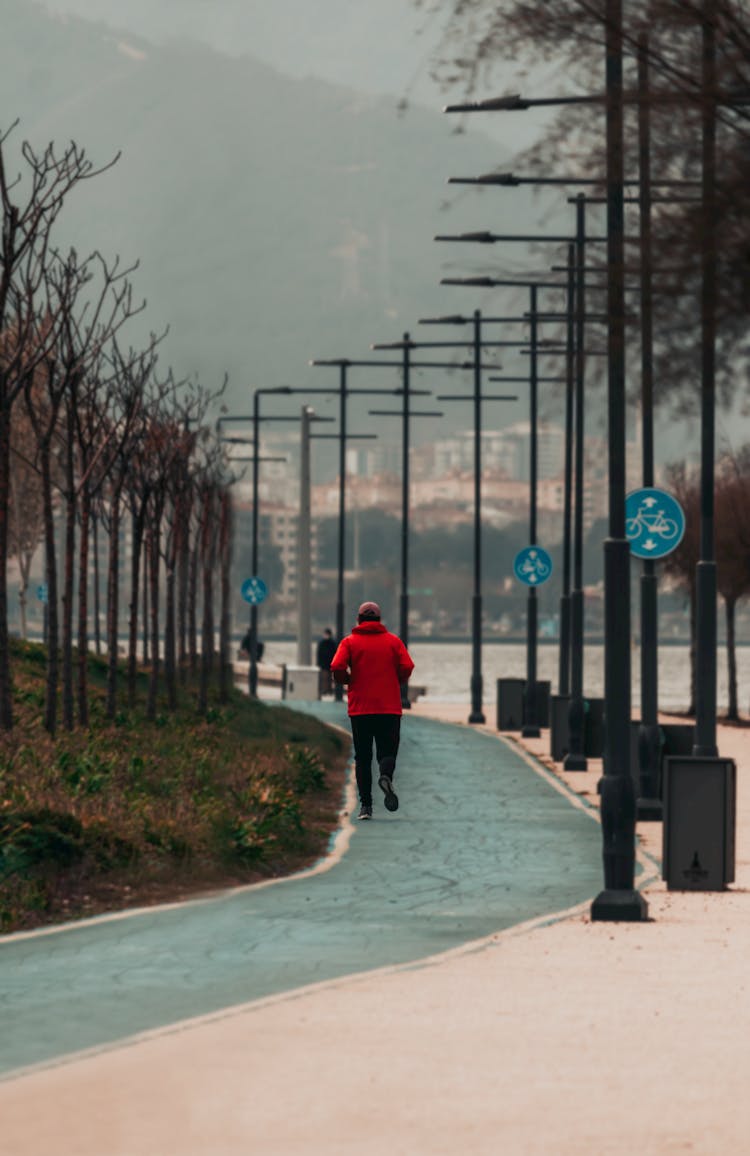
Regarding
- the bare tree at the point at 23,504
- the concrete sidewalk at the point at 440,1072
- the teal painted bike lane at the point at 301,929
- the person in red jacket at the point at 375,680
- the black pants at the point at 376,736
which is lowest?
the teal painted bike lane at the point at 301,929

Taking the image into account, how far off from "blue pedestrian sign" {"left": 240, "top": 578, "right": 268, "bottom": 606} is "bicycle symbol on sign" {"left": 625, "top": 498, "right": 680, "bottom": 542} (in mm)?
41423

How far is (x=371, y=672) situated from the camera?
1499cm

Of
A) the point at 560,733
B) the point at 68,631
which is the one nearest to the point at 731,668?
the point at 560,733

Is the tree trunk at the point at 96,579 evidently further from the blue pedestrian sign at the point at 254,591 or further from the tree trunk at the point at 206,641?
the blue pedestrian sign at the point at 254,591

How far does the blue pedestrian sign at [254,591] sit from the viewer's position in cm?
6775

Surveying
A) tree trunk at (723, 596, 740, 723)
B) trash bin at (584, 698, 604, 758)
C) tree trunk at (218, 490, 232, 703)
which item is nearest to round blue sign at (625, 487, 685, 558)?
trash bin at (584, 698, 604, 758)

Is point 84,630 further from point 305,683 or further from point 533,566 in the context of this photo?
point 305,683

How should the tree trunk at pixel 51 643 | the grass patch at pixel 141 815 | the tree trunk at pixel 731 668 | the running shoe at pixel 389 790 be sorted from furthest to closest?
the tree trunk at pixel 731 668
the tree trunk at pixel 51 643
the grass patch at pixel 141 815
the running shoe at pixel 389 790

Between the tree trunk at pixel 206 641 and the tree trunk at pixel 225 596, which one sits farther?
the tree trunk at pixel 225 596

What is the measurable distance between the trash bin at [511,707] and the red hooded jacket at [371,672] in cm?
3497

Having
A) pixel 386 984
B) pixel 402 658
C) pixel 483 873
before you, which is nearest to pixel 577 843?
pixel 483 873

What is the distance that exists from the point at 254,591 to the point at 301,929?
2097 inches

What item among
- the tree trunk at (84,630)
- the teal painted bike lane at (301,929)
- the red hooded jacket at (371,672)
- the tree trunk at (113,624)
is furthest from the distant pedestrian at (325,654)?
the red hooded jacket at (371,672)

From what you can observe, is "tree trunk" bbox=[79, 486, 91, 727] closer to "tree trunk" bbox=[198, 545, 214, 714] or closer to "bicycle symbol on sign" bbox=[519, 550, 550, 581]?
"tree trunk" bbox=[198, 545, 214, 714]
